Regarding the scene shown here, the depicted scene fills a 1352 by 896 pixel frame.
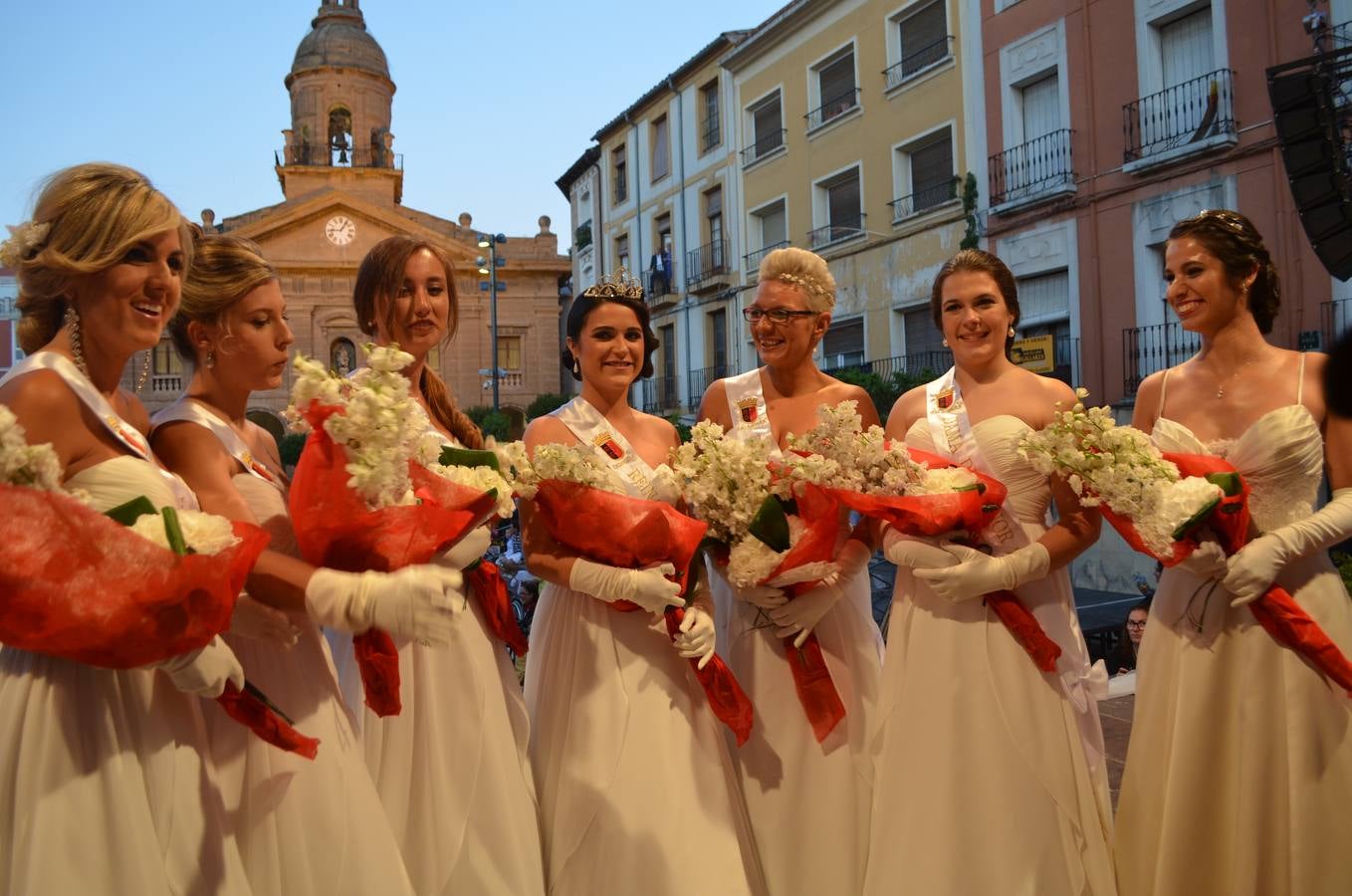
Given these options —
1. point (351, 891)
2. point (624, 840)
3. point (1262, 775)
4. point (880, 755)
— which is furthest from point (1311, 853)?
point (351, 891)

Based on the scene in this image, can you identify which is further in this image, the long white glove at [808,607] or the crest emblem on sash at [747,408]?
the crest emblem on sash at [747,408]

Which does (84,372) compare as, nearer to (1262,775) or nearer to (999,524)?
(999,524)

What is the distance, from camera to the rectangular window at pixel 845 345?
1961 cm

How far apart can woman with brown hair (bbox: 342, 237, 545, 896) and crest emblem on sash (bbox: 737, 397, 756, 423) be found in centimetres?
127

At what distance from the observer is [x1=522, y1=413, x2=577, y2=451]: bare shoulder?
317 centimetres

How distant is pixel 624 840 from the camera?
9.10 ft

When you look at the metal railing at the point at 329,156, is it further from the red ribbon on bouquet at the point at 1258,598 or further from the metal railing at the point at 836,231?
the red ribbon on bouquet at the point at 1258,598

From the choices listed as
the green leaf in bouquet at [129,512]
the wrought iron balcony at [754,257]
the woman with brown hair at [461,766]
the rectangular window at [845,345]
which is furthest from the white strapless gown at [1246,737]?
the wrought iron balcony at [754,257]

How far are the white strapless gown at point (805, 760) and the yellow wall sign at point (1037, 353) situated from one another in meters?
12.5

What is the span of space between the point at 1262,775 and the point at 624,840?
1.76 meters

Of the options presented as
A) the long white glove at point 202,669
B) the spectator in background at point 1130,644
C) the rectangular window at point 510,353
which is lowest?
the spectator in background at point 1130,644

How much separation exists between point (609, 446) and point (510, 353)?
38.5 metres

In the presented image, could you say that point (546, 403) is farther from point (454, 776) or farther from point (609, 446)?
point (454, 776)

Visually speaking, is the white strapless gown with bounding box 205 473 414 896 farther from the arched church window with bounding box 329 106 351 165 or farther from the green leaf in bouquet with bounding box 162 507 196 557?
the arched church window with bounding box 329 106 351 165
